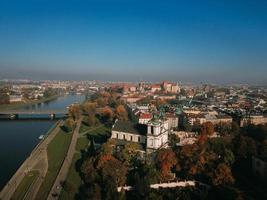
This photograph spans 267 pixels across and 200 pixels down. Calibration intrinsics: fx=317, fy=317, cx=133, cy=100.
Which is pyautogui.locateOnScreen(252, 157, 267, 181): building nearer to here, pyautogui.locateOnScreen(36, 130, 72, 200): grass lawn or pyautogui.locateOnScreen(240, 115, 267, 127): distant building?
pyautogui.locateOnScreen(36, 130, 72, 200): grass lawn

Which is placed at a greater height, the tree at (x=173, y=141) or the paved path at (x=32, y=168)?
the tree at (x=173, y=141)

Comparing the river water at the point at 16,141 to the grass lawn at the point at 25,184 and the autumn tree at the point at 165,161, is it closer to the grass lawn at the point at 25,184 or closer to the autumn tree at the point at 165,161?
the grass lawn at the point at 25,184

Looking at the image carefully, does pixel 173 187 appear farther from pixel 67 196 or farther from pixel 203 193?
pixel 67 196

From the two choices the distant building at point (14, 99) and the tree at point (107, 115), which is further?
the distant building at point (14, 99)

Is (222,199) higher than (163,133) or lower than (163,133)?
lower

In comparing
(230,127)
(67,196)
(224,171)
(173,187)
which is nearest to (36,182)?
(67,196)

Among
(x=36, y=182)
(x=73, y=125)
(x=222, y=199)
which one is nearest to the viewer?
(x=222, y=199)

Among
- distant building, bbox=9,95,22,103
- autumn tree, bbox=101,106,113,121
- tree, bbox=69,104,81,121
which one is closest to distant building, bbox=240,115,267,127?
autumn tree, bbox=101,106,113,121

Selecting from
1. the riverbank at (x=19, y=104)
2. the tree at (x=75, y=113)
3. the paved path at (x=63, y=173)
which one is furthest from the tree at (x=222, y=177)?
the riverbank at (x=19, y=104)
